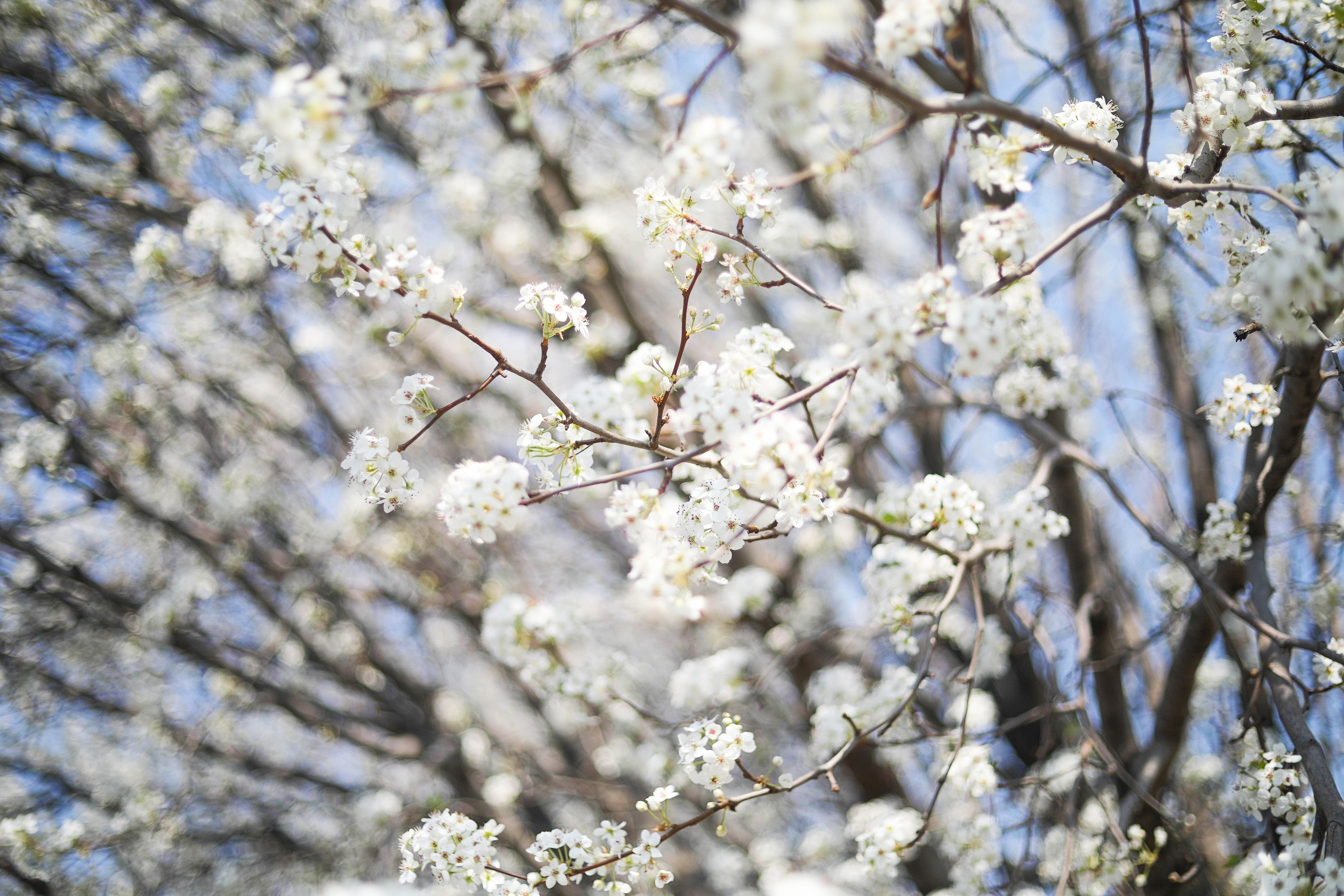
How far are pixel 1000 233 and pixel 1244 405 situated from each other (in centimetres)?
131

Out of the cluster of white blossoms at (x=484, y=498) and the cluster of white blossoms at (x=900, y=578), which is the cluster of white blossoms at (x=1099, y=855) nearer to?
the cluster of white blossoms at (x=900, y=578)

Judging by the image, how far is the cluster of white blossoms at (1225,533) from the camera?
2.59 meters

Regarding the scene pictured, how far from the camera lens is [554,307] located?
1.93 m

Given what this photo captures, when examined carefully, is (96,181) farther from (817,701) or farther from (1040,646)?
(1040,646)

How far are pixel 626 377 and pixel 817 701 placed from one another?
2083mm

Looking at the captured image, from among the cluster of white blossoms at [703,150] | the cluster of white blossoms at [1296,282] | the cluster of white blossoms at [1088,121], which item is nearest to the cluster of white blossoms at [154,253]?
the cluster of white blossoms at [703,150]

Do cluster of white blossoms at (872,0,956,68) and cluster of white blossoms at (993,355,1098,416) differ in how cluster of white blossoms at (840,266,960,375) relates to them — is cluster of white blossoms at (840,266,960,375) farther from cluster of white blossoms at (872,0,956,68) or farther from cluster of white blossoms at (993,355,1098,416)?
cluster of white blossoms at (993,355,1098,416)

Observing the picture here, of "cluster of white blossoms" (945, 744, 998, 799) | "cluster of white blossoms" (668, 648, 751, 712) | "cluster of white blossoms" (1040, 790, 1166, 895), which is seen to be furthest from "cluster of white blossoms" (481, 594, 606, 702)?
"cluster of white blossoms" (1040, 790, 1166, 895)

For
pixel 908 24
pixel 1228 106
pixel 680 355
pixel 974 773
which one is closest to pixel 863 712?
pixel 974 773

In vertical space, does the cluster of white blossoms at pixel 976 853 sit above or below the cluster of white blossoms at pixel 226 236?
below

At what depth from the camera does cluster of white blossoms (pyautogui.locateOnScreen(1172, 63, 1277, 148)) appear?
1.90 metres

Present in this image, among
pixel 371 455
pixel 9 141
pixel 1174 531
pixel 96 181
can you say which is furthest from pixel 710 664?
pixel 9 141

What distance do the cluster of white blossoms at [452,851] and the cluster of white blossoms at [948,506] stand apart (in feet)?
5.05

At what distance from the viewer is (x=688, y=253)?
200cm
